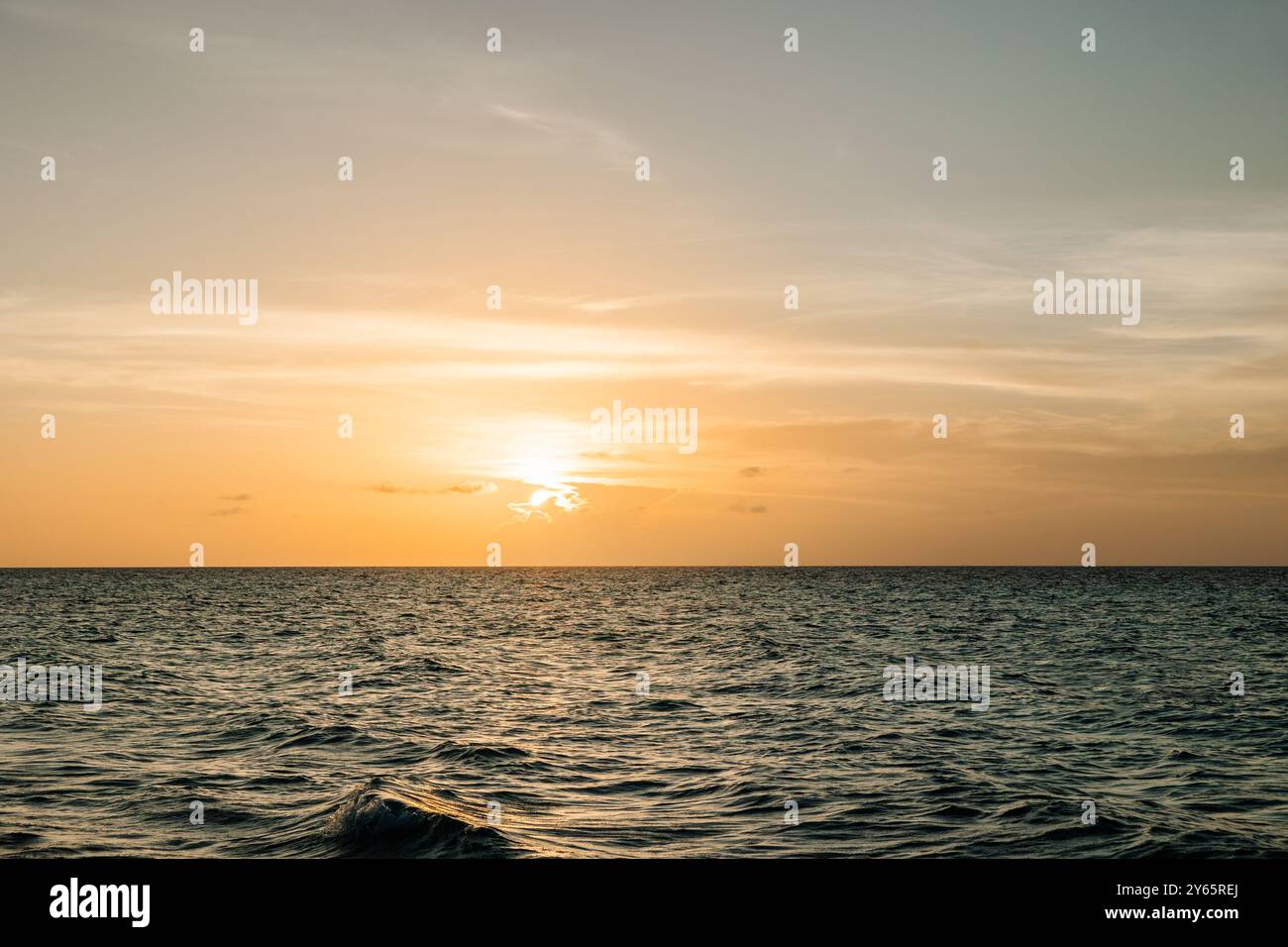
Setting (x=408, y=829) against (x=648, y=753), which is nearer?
(x=408, y=829)

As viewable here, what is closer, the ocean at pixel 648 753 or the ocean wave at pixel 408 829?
the ocean wave at pixel 408 829

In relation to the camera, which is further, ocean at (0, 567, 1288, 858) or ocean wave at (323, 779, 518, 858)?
ocean at (0, 567, 1288, 858)

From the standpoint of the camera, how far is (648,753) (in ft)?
84.3

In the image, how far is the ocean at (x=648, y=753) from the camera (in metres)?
17.8

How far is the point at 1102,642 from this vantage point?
205 ft

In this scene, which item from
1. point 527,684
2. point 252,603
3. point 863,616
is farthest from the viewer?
point 252,603

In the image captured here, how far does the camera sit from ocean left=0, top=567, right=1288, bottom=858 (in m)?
17.8

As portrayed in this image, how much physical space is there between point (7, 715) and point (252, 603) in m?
93.3

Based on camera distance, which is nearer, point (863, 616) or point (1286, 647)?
point (1286, 647)

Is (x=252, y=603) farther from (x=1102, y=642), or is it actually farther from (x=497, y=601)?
(x=1102, y=642)

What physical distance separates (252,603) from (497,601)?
30107 millimetres
